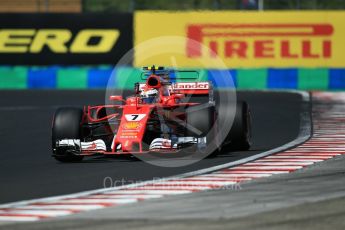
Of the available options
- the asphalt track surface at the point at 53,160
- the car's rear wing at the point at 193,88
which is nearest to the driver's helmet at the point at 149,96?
the car's rear wing at the point at 193,88

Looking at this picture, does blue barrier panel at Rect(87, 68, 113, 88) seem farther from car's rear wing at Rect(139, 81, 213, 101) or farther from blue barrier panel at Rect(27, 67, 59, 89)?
car's rear wing at Rect(139, 81, 213, 101)

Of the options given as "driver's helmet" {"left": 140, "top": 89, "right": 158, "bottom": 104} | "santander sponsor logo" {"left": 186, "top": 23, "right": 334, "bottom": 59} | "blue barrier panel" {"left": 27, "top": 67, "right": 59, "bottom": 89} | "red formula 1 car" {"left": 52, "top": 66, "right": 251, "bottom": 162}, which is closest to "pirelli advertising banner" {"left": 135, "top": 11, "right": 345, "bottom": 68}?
"santander sponsor logo" {"left": 186, "top": 23, "right": 334, "bottom": 59}

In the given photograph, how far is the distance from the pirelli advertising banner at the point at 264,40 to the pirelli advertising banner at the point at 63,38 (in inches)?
44.5

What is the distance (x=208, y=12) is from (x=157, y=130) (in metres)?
17.6

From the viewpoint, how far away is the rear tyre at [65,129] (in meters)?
12.8

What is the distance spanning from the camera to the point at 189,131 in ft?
42.3

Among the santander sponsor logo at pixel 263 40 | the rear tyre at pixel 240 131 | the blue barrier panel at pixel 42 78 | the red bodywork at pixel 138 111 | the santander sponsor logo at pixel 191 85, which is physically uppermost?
the santander sponsor logo at pixel 191 85

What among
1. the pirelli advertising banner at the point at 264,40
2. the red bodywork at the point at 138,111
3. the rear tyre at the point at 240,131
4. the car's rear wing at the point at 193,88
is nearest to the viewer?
the red bodywork at the point at 138,111

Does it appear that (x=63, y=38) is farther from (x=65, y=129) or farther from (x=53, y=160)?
(x=65, y=129)

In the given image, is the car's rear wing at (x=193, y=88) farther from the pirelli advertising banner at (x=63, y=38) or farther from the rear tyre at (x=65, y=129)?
the pirelli advertising banner at (x=63, y=38)

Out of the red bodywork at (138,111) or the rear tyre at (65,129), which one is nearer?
the red bodywork at (138,111)

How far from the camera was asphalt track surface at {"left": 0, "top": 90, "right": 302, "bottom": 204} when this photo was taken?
35.1 feet

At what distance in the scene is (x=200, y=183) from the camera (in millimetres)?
10453

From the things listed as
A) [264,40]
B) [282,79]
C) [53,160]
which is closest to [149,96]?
[53,160]
